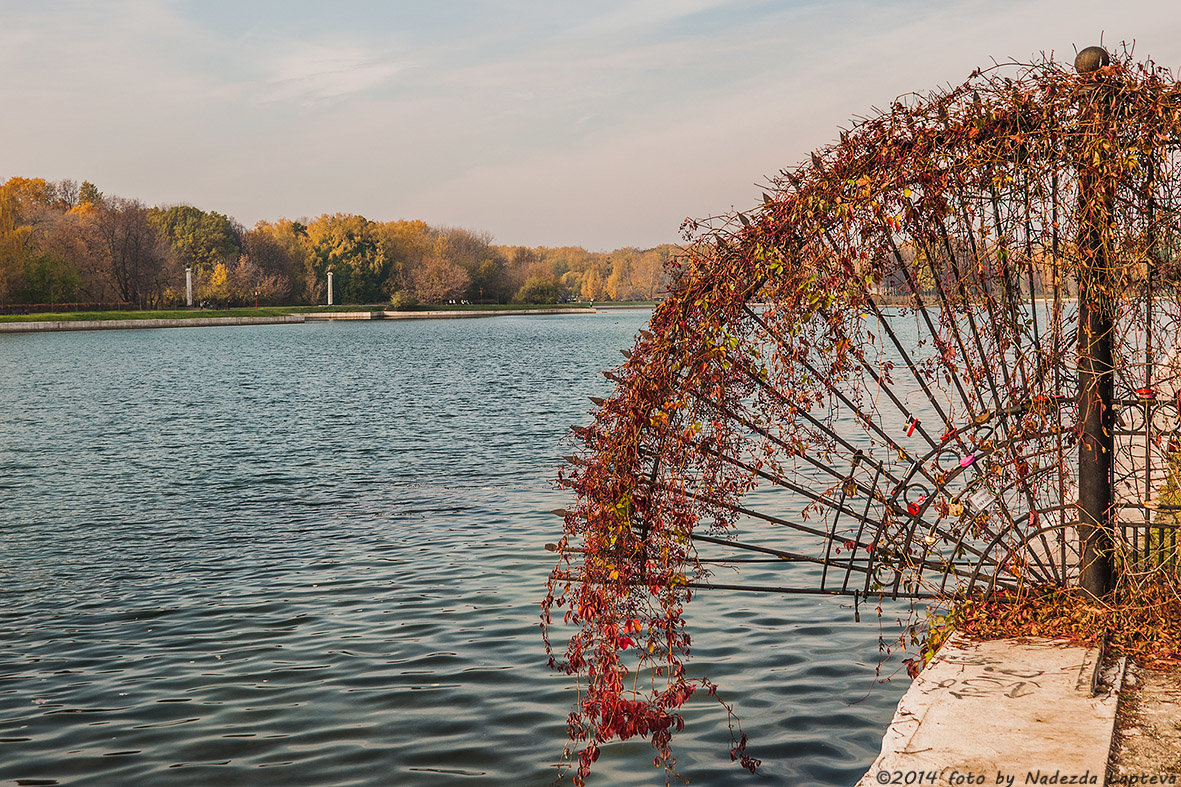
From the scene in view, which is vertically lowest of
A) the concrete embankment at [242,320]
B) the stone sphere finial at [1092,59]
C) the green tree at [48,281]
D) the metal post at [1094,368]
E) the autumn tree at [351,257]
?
the metal post at [1094,368]

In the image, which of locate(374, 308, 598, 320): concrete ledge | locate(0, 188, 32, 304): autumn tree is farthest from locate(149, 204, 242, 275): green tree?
locate(0, 188, 32, 304): autumn tree

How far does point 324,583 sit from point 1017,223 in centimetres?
776

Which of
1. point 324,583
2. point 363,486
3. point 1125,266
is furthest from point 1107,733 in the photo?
point 363,486

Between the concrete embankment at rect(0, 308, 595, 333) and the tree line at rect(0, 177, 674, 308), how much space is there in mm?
3422

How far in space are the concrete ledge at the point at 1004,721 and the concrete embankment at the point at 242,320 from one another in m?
93.1

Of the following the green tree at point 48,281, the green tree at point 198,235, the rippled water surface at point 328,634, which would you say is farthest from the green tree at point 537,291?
the rippled water surface at point 328,634

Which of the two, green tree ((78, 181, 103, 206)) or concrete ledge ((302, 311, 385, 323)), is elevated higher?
green tree ((78, 181, 103, 206))

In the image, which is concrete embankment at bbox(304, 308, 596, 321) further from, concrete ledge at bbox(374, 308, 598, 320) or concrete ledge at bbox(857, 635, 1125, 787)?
concrete ledge at bbox(857, 635, 1125, 787)

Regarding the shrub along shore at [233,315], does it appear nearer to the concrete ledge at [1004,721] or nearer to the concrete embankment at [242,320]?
the concrete embankment at [242,320]

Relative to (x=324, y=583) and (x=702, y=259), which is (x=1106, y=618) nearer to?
(x=702, y=259)

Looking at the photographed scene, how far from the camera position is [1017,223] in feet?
14.9

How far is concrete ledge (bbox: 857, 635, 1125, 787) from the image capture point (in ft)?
11.0

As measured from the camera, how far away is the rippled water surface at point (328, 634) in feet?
20.4

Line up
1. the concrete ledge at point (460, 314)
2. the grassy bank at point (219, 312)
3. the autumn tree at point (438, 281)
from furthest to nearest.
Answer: the autumn tree at point (438, 281) < the concrete ledge at point (460, 314) < the grassy bank at point (219, 312)
